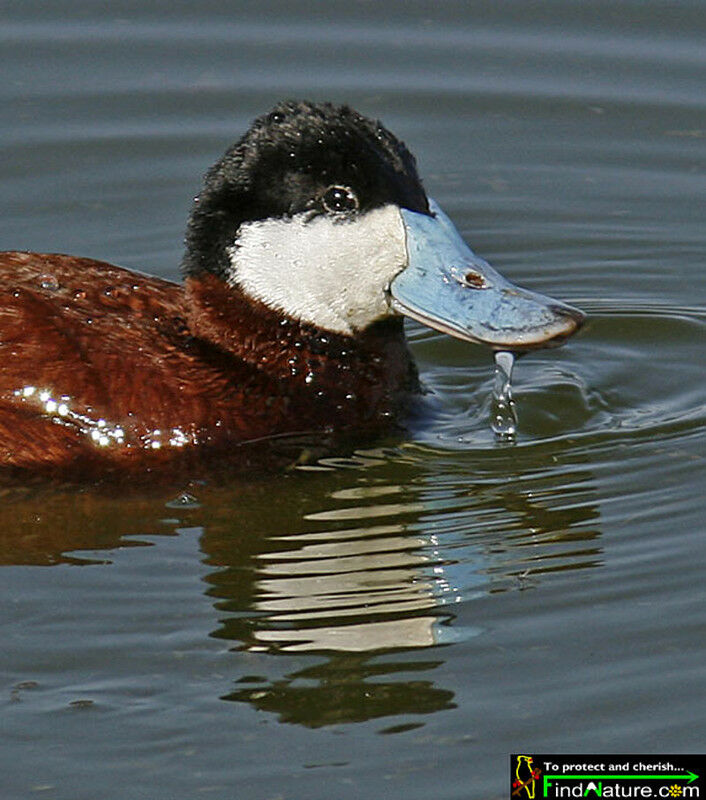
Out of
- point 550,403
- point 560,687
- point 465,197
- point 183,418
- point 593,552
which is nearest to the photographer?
point 560,687

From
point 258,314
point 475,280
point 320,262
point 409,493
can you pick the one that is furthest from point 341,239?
point 409,493

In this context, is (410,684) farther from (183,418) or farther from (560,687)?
(183,418)

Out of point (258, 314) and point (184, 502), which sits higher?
point (258, 314)

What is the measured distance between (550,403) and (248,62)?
3.54 m

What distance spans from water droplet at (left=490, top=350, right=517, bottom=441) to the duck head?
0.78 ft

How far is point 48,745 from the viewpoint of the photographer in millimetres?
5160

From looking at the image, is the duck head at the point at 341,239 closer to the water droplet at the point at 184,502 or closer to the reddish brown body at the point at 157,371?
the reddish brown body at the point at 157,371

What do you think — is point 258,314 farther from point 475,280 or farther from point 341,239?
point 475,280

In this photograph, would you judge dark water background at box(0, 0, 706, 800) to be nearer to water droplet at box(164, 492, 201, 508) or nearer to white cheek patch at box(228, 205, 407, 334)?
water droplet at box(164, 492, 201, 508)

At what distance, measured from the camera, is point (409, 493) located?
684 cm

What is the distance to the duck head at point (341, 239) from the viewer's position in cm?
676

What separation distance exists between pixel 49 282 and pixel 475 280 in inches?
60.5

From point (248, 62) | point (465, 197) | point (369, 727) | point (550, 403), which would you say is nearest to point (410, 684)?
point (369, 727)

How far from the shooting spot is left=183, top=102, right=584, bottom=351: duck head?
676 cm
